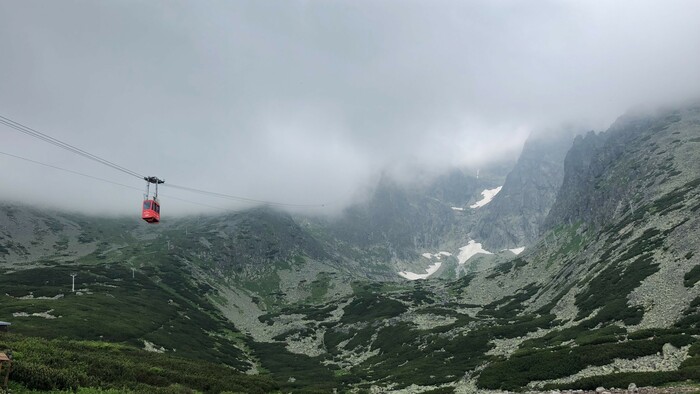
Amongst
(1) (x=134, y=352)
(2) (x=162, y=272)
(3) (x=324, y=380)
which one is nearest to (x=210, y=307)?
(2) (x=162, y=272)

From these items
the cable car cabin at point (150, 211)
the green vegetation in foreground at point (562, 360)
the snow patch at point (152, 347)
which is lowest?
the snow patch at point (152, 347)

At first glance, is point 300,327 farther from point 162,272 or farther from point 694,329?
point 694,329

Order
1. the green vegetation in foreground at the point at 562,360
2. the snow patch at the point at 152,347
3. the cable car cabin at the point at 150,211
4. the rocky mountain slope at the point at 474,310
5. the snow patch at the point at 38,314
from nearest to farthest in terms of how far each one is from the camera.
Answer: the green vegetation in foreground at the point at 562,360 → the rocky mountain slope at the point at 474,310 → the cable car cabin at the point at 150,211 → the snow patch at the point at 152,347 → the snow patch at the point at 38,314

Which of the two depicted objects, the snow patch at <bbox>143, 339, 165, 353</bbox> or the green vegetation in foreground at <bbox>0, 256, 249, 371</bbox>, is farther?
the green vegetation in foreground at <bbox>0, 256, 249, 371</bbox>

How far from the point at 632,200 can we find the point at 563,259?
26921mm

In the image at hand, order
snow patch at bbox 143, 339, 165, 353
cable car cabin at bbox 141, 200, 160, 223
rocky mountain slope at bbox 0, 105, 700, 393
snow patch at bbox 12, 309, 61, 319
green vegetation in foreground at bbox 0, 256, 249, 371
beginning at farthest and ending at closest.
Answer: snow patch at bbox 12, 309, 61, 319, green vegetation in foreground at bbox 0, 256, 249, 371, snow patch at bbox 143, 339, 165, 353, cable car cabin at bbox 141, 200, 160, 223, rocky mountain slope at bbox 0, 105, 700, 393

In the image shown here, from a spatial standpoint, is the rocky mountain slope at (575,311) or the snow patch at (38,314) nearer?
the rocky mountain slope at (575,311)

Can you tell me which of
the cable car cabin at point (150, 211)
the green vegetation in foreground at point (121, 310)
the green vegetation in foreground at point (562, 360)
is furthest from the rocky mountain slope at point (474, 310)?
the cable car cabin at point (150, 211)

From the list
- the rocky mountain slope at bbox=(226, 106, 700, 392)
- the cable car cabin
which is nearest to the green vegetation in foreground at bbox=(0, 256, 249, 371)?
the rocky mountain slope at bbox=(226, 106, 700, 392)

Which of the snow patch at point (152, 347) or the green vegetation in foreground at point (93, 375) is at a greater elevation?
the green vegetation in foreground at point (93, 375)

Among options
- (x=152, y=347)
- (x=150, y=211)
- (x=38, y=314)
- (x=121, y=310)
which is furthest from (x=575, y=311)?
(x=38, y=314)

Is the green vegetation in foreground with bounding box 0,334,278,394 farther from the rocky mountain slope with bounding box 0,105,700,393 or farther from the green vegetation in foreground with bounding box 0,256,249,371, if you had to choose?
the green vegetation in foreground with bounding box 0,256,249,371

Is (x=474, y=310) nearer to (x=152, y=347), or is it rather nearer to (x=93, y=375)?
(x=152, y=347)

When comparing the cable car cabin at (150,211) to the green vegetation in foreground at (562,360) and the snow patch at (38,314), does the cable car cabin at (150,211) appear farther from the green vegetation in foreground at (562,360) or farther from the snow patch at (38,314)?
the snow patch at (38,314)
